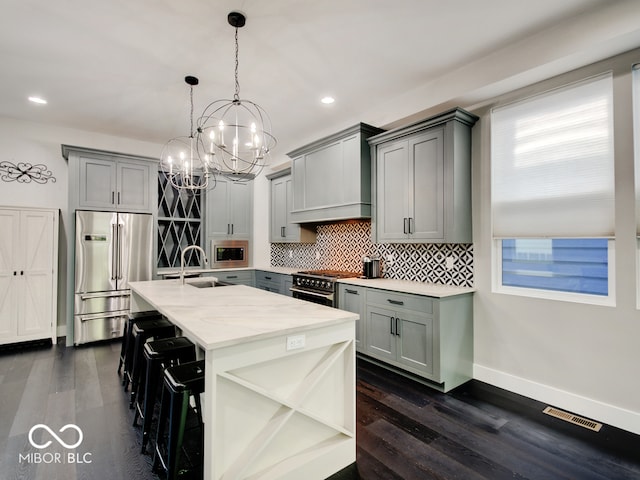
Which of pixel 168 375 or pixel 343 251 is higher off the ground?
pixel 343 251

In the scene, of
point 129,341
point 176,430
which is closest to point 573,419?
point 176,430

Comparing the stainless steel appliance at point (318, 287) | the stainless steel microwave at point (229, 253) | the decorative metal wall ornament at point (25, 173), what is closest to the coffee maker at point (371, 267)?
the stainless steel appliance at point (318, 287)

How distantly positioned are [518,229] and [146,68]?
12.0 feet

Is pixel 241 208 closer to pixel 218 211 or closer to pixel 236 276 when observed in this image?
pixel 218 211

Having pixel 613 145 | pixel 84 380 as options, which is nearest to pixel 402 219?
pixel 613 145

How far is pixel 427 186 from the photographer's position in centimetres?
321

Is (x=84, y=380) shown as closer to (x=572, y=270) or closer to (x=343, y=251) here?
(x=343, y=251)

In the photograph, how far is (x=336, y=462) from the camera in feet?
6.14

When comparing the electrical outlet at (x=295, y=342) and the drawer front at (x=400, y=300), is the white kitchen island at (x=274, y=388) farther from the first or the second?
the drawer front at (x=400, y=300)

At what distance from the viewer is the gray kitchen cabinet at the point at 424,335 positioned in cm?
283

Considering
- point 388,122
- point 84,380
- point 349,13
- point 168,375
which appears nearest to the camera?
point 168,375

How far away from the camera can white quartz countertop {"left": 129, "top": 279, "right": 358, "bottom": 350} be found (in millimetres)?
1567

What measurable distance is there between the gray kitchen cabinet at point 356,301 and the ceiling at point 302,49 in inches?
77.5

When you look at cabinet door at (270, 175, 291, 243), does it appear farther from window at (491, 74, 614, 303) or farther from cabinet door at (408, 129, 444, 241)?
window at (491, 74, 614, 303)
